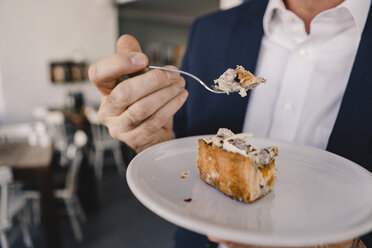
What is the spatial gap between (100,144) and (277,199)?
15.8 feet

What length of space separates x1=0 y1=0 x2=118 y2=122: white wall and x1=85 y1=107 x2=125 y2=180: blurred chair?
1.66 meters

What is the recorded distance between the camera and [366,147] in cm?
98

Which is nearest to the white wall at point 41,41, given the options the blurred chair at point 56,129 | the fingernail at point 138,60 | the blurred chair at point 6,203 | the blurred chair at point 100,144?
the blurred chair at point 56,129

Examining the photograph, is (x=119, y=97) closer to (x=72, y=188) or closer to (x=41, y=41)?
(x=72, y=188)

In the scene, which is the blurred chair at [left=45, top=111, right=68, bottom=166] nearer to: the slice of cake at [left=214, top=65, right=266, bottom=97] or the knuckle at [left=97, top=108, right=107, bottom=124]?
the knuckle at [left=97, top=108, right=107, bottom=124]

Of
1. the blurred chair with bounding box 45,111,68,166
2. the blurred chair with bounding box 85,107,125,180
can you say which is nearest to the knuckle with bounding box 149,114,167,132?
the blurred chair with bounding box 45,111,68,166

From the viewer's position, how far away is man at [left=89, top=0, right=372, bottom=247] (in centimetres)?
85

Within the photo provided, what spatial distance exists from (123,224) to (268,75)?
2883 mm

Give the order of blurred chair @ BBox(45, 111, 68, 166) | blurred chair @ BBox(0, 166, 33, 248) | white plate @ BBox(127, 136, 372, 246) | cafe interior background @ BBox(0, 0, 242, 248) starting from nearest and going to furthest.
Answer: white plate @ BBox(127, 136, 372, 246) → blurred chair @ BBox(0, 166, 33, 248) → cafe interior background @ BBox(0, 0, 242, 248) → blurred chair @ BBox(45, 111, 68, 166)

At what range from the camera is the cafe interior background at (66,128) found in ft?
9.49

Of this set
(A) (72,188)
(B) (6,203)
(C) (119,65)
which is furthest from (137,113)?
(A) (72,188)

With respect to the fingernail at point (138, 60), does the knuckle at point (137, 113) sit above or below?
below

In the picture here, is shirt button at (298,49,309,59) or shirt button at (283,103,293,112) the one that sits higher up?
shirt button at (298,49,309,59)

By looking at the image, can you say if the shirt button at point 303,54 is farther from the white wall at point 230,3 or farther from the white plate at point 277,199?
the white wall at point 230,3
